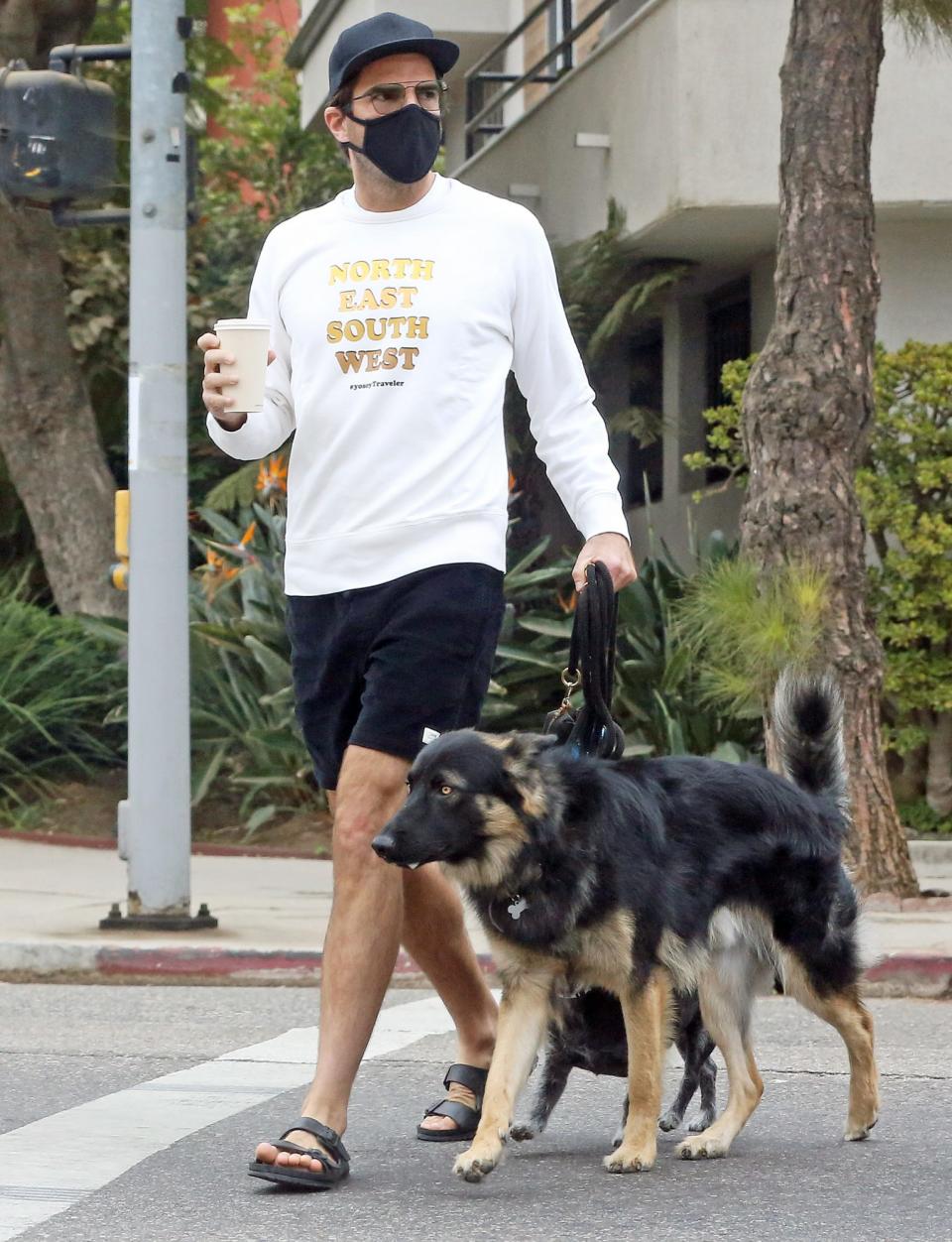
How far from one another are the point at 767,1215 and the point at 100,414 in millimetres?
14651

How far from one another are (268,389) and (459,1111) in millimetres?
1762

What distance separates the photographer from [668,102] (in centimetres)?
1328

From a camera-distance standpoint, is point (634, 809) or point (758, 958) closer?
point (634, 809)

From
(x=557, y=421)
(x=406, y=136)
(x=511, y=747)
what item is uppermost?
(x=406, y=136)

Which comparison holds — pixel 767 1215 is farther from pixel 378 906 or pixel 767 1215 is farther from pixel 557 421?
pixel 557 421

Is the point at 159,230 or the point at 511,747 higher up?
the point at 159,230

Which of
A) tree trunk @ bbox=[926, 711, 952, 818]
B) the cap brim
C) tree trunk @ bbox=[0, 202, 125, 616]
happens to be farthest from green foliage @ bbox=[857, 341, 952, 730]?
the cap brim

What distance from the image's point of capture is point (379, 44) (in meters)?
4.61

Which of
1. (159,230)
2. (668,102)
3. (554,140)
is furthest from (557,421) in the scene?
(554,140)

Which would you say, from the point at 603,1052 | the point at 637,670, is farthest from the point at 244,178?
the point at 603,1052

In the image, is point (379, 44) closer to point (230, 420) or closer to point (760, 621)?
point (230, 420)

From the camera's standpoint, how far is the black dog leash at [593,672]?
15.4ft

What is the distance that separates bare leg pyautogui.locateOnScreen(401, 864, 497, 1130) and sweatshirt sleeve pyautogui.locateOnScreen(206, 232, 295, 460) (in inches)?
42.3

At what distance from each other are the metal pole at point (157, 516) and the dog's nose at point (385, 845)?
15.6 feet
